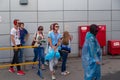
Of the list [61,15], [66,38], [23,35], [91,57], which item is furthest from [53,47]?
[61,15]

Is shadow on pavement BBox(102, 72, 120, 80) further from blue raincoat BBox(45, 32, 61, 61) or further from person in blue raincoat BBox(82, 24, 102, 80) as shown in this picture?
person in blue raincoat BBox(82, 24, 102, 80)

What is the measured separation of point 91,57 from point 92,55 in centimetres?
9

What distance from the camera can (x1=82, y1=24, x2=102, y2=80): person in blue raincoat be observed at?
9.48m

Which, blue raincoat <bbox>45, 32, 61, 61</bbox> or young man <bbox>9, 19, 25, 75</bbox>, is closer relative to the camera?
blue raincoat <bbox>45, 32, 61, 61</bbox>

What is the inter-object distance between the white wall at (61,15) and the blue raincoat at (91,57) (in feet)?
19.9

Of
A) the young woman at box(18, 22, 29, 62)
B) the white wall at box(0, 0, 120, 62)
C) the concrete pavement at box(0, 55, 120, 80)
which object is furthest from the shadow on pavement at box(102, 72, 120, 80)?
the white wall at box(0, 0, 120, 62)

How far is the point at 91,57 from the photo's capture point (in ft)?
31.3

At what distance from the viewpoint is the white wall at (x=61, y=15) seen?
15109mm

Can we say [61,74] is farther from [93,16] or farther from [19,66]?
[93,16]

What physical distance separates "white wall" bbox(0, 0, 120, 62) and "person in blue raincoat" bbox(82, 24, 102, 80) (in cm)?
608

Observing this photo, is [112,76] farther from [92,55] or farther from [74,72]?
[92,55]

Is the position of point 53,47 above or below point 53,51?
above

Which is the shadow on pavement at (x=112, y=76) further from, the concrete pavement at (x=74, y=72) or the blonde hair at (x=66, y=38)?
the blonde hair at (x=66, y=38)

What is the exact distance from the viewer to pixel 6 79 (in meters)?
12.4
